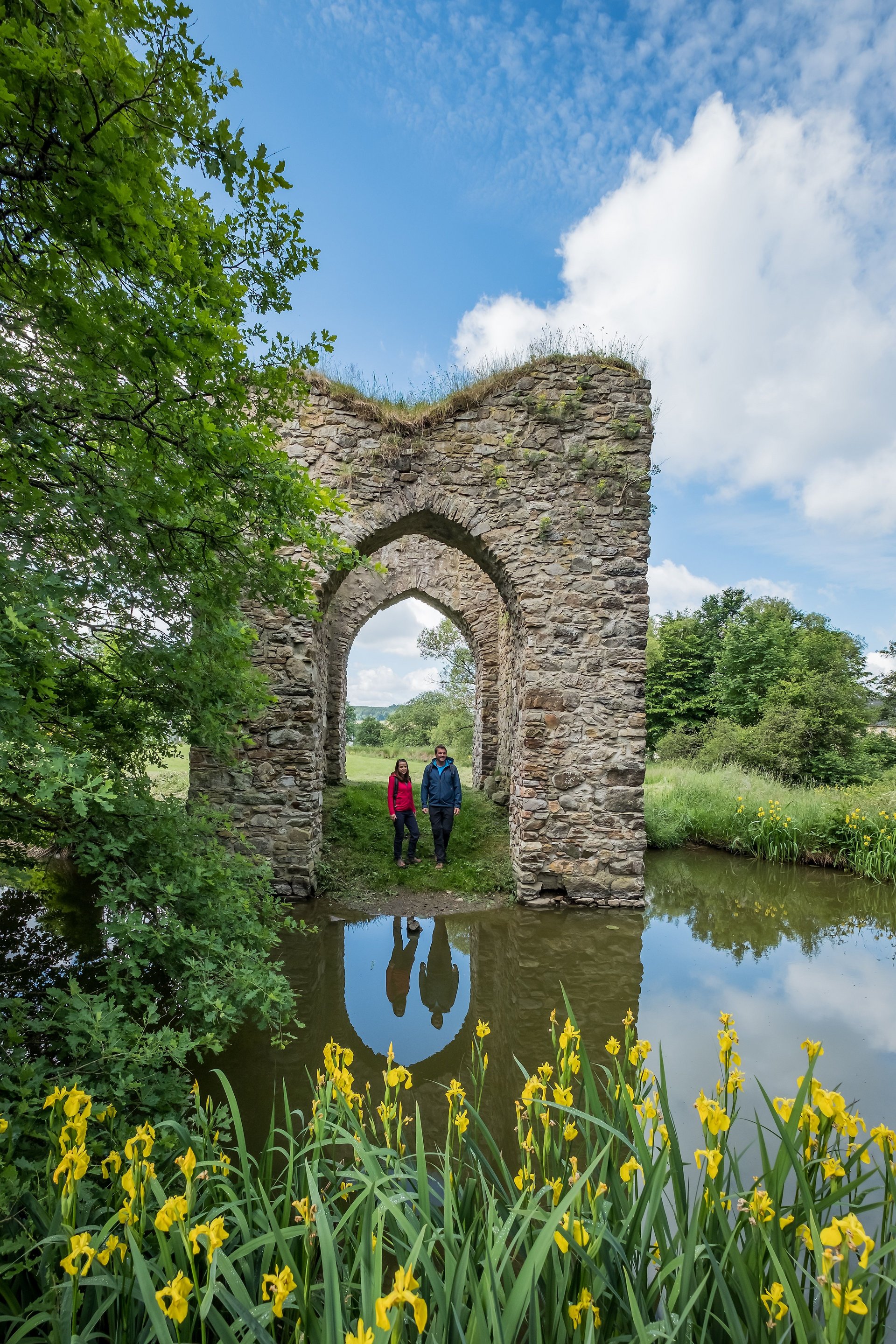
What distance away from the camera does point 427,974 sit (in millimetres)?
4922

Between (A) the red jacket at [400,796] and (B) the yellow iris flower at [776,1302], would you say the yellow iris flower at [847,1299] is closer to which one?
(B) the yellow iris flower at [776,1302]

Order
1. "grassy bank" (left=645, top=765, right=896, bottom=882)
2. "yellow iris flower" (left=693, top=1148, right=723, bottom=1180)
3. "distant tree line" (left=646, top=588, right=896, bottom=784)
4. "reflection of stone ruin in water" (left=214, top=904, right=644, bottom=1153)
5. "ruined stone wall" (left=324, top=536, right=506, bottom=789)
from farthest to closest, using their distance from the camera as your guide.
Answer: "distant tree line" (left=646, top=588, right=896, bottom=784), "ruined stone wall" (left=324, top=536, right=506, bottom=789), "grassy bank" (left=645, top=765, right=896, bottom=882), "reflection of stone ruin in water" (left=214, top=904, right=644, bottom=1153), "yellow iris flower" (left=693, top=1148, right=723, bottom=1180)

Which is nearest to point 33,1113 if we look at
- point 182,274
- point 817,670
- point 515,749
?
point 182,274

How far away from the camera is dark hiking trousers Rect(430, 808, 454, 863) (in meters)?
7.90

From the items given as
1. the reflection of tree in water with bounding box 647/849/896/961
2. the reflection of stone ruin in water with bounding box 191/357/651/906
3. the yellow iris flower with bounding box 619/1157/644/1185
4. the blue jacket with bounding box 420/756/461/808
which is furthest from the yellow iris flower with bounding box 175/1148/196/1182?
the blue jacket with bounding box 420/756/461/808

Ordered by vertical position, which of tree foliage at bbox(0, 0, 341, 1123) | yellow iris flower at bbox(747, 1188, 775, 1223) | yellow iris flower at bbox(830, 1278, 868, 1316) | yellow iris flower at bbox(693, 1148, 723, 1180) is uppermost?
tree foliage at bbox(0, 0, 341, 1123)

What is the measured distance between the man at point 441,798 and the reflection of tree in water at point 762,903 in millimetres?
2607

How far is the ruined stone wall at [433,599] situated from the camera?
12484 mm

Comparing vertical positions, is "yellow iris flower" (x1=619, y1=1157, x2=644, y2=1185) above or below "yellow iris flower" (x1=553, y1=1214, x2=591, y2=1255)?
above

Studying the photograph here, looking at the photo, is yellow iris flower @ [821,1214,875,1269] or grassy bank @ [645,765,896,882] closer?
yellow iris flower @ [821,1214,875,1269]

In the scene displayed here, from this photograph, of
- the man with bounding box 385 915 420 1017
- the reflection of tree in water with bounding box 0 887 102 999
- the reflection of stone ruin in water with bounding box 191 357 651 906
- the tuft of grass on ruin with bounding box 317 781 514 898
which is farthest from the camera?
the tuft of grass on ruin with bounding box 317 781 514 898

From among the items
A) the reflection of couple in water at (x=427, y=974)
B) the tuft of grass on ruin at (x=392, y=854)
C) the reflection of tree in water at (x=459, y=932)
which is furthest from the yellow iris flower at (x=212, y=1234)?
the tuft of grass on ruin at (x=392, y=854)

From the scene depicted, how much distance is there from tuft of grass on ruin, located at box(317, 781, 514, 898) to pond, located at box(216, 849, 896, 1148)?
63 cm

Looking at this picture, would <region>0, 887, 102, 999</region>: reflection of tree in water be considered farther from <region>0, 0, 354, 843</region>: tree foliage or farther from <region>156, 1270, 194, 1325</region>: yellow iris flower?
<region>156, 1270, 194, 1325</region>: yellow iris flower
